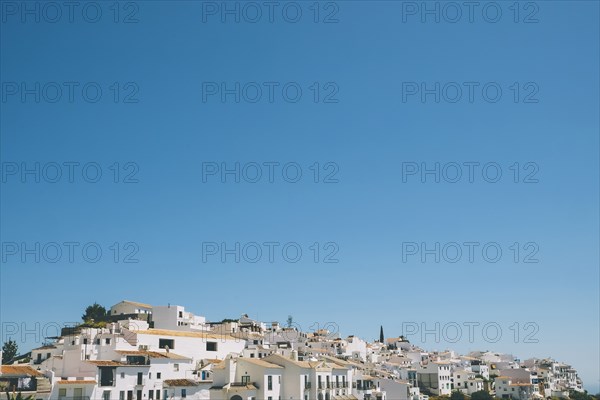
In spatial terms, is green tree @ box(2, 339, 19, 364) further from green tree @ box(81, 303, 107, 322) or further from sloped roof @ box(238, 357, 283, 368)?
sloped roof @ box(238, 357, 283, 368)

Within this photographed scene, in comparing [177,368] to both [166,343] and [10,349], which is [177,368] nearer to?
Result: [166,343]

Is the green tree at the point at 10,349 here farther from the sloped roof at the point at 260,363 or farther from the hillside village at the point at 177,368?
the sloped roof at the point at 260,363

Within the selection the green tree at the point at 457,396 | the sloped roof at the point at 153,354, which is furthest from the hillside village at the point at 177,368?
the green tree at the point at 457,396

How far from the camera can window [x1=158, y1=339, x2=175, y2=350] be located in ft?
245

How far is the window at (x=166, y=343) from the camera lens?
245ft

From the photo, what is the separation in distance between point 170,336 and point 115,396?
52.0 ft

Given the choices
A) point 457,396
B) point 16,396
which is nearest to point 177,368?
point 16,396

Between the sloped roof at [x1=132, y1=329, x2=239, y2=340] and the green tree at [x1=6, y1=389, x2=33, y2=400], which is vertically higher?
the sloped roof at [x1=132, y1=329, x2=239, y2=340]

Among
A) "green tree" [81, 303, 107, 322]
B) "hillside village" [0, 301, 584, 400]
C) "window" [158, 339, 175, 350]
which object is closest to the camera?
"hillside village" [0, 301, 584, 400]

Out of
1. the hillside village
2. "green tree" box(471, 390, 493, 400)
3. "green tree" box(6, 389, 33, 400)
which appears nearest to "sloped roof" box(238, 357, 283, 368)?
the hillside village

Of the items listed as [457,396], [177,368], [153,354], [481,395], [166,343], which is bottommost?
[481,395]

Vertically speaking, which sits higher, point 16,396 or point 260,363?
point 260,363

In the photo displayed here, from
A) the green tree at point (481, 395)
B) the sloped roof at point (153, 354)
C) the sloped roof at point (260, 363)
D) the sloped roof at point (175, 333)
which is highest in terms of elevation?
the sloped roof at point (175, 333)

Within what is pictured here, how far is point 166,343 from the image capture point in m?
75.2
